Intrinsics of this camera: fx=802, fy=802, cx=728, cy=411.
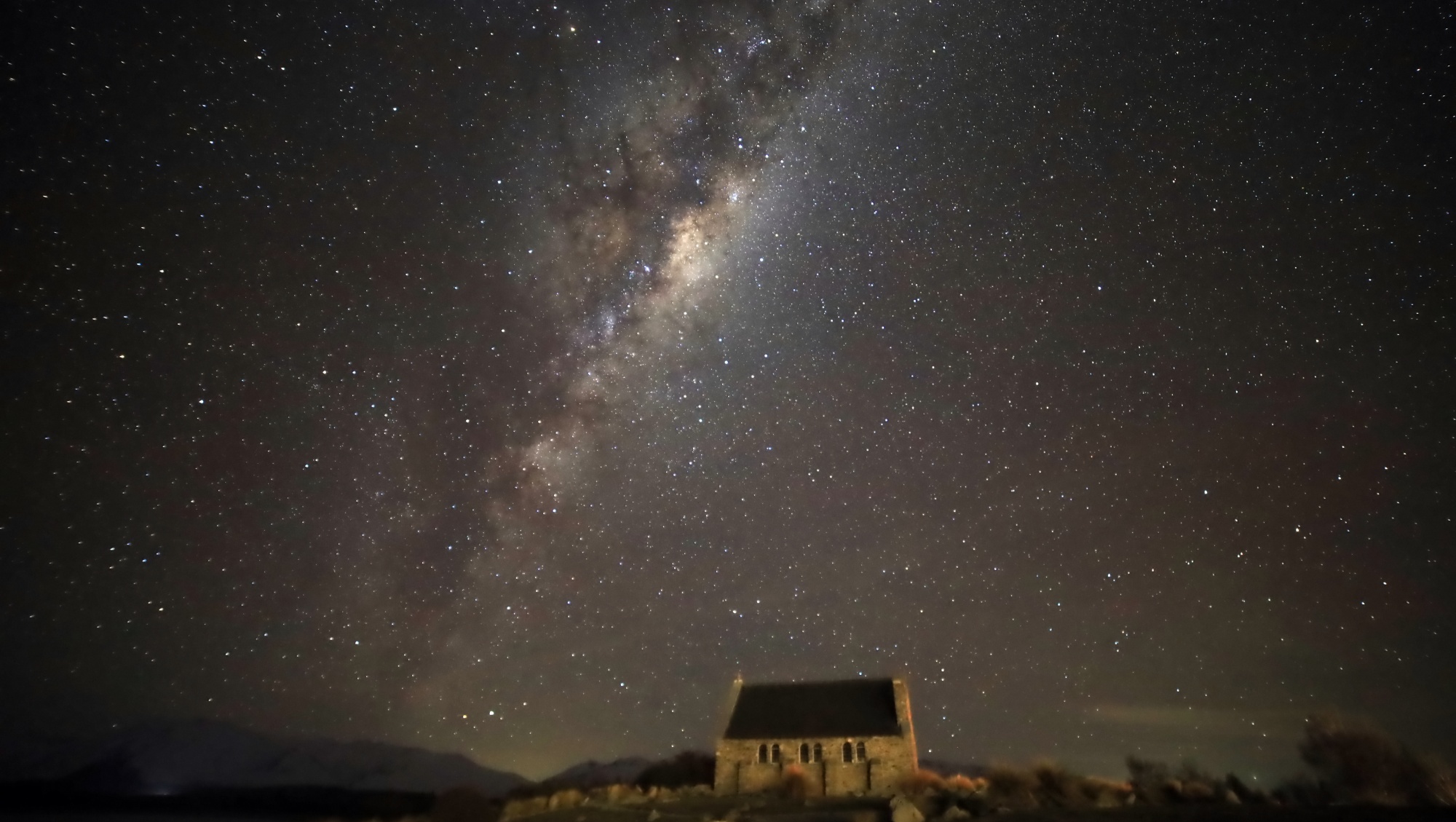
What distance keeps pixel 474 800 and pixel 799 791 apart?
1523 cm

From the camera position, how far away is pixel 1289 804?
84.7 feet

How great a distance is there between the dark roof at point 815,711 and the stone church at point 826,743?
40 mm

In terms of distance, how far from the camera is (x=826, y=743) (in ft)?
130

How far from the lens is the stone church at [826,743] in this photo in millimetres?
38625

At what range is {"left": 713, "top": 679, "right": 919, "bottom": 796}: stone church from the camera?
38625 mm

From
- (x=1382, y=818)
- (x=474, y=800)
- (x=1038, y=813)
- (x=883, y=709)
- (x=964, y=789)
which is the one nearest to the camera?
(x=1382, y=818)

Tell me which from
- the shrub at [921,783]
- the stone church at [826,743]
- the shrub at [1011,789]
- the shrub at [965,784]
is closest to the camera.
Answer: the shrub at [1011,789]

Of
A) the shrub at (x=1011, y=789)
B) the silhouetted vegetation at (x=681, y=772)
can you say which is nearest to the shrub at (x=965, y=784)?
the shrub at (x=1011, y=789)

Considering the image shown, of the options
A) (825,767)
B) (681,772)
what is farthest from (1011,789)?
(681,772)

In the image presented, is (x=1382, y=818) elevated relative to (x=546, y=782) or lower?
lower

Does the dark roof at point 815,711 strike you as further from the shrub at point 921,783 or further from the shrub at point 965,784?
the shrub at point 965,784

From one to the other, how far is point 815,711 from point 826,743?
2.55m

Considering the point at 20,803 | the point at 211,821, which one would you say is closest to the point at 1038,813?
the point at 211,821

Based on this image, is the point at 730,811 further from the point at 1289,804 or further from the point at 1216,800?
the point at 1289,804
